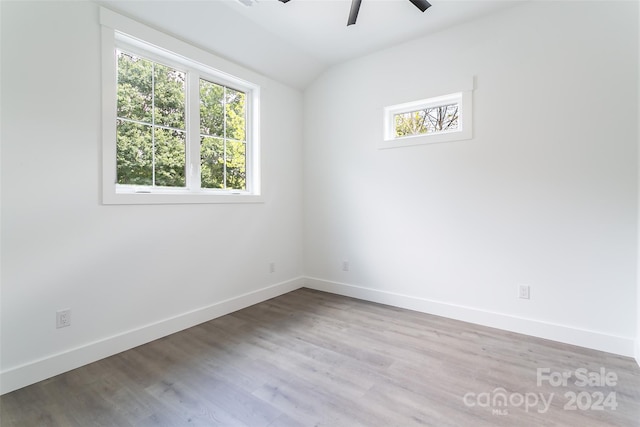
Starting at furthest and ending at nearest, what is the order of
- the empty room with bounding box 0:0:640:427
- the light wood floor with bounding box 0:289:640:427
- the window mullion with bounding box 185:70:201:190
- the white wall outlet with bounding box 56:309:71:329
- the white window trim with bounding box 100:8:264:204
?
the window mullion with bounding box 185:70:201:190, the white window trim with bounding box 100:8:264:204, the white wall outlet with bounding box 56:309:71:329, the empty room with bounding box 0:0:640:427, the light wood floor with bounding box 0:289:640:427

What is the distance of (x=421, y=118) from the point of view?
10.5 feet

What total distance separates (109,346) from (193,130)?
6.27 feet

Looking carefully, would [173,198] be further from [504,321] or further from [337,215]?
[504,321]

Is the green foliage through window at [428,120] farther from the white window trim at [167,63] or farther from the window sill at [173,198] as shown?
the window sill at [173,198]

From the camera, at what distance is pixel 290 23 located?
9.48 ft

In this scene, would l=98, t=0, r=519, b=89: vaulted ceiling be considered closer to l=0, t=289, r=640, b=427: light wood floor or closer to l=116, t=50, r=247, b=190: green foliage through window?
l=116, t=50, r=247, b=190: green foliage through window

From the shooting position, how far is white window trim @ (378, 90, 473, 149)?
2826 millimetres

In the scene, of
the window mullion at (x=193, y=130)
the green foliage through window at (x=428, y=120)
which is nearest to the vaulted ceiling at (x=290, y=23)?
the window mullion at (x=193, y=130)

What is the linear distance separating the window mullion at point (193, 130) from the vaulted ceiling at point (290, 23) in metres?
0.36

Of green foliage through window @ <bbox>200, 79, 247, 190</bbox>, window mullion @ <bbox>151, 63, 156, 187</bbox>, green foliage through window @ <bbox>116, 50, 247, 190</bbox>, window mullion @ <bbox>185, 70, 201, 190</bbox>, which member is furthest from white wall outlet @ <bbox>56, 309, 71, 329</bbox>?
green foliage through window @ <bbox>200, 79, 247, 190</bbox>

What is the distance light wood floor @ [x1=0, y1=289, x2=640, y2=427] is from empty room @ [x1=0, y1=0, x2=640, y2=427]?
0.02 meters

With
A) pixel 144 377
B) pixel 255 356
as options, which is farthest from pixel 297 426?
pixel 144 377

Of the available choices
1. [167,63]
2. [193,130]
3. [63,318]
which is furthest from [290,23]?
[63,318]

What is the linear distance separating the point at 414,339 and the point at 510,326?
2.97ft
